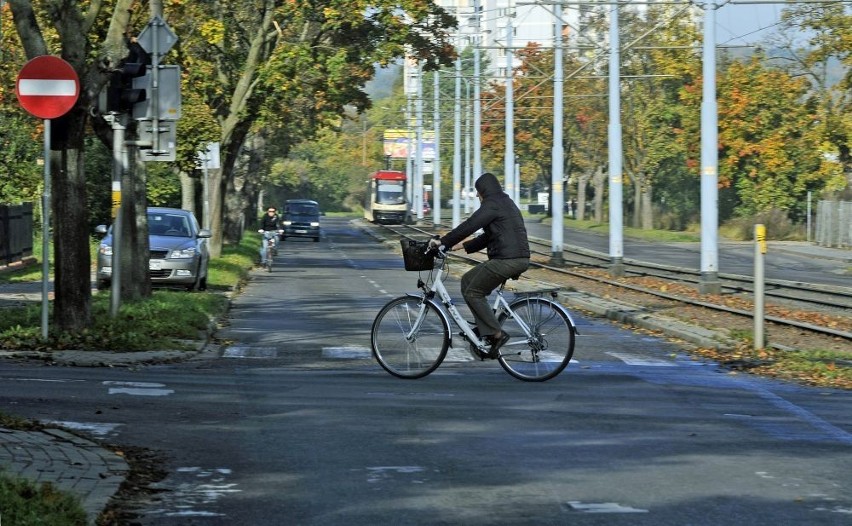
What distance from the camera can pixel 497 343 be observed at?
1380 cm

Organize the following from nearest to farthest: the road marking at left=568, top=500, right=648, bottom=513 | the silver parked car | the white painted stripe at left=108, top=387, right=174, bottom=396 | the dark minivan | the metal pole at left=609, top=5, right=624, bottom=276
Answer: the road marking at left=568, top=500, right=648, bottom=513 < the white painted stripe at left=108, top=387, right=174, bottom=396 < the silver parked car < the metal pole at left=609, top=5, right=624, bottom=276 < the dark minivan

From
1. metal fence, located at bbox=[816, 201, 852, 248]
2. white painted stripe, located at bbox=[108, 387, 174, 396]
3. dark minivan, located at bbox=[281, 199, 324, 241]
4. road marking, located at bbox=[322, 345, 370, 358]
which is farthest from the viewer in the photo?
dark minivan, located at bbox=[281, 199, 324, 241]

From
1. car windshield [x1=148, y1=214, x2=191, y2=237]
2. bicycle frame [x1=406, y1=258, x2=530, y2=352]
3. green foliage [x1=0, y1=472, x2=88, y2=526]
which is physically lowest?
green foliage [x1=0, y1=472, x2=88, y2=526]

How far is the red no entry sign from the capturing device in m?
15.3

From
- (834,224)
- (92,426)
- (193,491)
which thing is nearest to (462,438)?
(193,491)

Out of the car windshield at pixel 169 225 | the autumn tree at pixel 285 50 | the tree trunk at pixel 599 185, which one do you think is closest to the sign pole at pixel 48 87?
the car windshield at pixel 169 225

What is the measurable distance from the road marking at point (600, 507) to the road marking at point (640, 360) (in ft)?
27.0

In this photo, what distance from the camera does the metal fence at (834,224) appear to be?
61094 millimetres

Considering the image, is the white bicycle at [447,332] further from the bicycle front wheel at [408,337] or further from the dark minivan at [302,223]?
the dark minivan at [302,223]

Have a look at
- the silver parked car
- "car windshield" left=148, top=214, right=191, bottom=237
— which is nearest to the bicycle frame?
the silver parked car

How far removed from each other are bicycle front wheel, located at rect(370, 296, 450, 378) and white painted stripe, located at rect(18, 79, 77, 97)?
4.12m

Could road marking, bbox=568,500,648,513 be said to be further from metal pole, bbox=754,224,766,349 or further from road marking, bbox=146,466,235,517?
metal pole, bbox=754,224,766,349

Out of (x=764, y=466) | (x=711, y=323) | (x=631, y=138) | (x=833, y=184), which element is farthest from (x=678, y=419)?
(x=631, y=138)

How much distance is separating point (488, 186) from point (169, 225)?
17.5 meters
